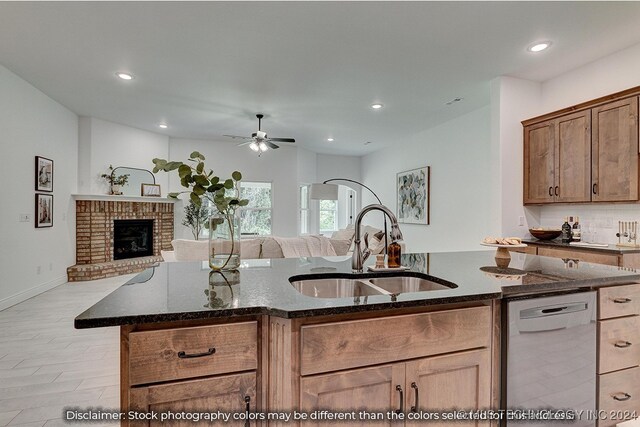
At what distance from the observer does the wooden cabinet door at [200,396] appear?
975mm

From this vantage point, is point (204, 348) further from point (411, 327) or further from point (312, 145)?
point (312, 145)

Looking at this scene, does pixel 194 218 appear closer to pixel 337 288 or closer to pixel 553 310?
pixel 337 288

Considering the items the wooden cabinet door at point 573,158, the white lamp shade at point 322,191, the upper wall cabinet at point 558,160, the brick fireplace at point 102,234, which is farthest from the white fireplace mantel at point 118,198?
the wooden cabinet door at point 573,158

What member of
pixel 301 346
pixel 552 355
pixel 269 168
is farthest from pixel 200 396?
pixel 269 168

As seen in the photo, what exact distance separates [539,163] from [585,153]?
0.47 metres

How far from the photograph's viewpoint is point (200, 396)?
1014mm

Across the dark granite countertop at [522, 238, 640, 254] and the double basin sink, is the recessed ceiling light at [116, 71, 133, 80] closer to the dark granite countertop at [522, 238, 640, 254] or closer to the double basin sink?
the double basin sink

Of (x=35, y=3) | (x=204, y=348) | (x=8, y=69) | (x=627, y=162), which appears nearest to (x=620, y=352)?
(x=204, y=348)

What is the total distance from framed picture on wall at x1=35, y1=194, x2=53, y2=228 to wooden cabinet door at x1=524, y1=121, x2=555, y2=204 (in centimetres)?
630

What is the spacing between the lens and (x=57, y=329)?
10.7 feet

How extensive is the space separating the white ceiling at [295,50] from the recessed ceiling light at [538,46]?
64 millimetres

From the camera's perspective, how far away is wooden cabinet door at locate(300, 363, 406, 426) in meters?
1.06

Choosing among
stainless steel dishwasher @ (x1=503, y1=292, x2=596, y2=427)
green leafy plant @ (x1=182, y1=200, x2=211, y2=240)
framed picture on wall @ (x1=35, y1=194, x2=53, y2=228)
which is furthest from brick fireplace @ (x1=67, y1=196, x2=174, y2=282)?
stainless steel dishwasher @ (x1=503, y1=292, x2=596, y2=427)

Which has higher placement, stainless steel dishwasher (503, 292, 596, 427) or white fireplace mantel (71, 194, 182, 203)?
white fireplace mantel (71, 194, 182, 203)
